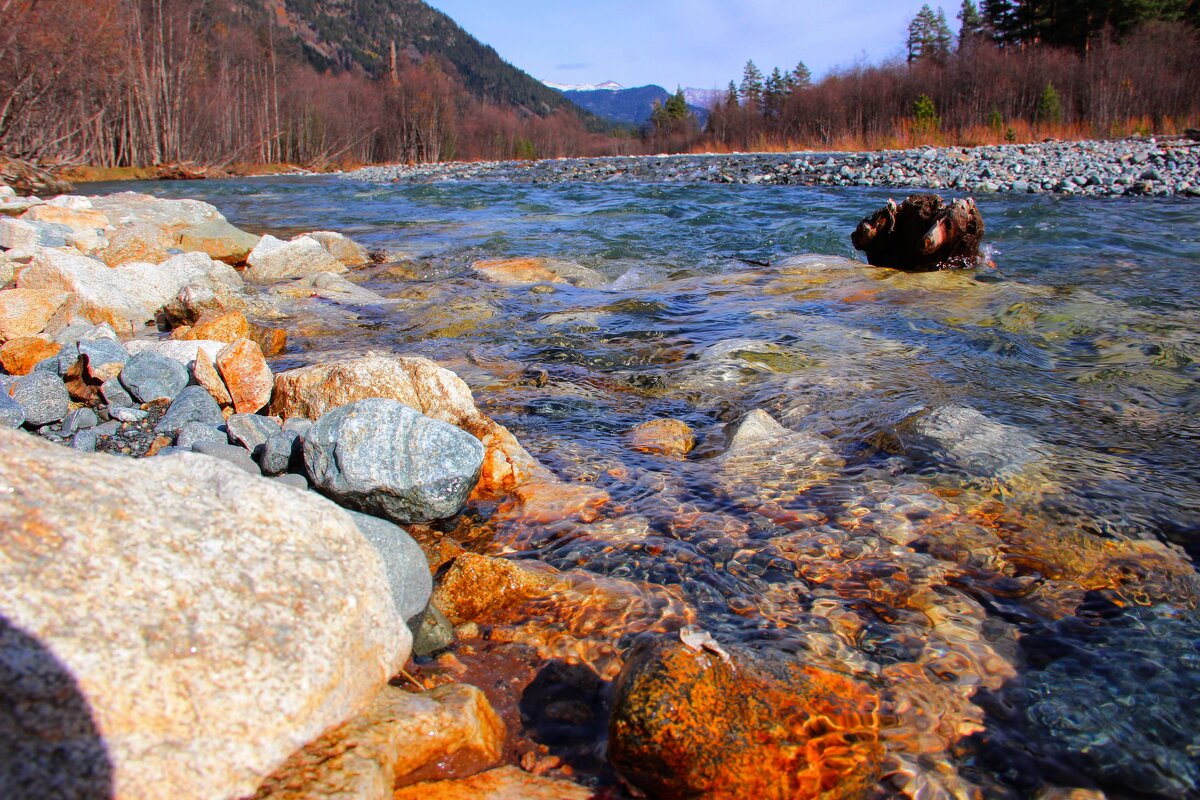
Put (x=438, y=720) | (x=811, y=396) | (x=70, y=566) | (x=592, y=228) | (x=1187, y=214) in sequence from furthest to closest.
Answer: (x=592, y=228) → (x=1187, y=214) → (x=811, y=396) → (x=438, y=720) → (x=70, y=566)

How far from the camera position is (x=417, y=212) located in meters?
12.6

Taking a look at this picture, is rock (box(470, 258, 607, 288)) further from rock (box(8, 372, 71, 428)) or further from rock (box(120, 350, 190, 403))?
rock (box(8, 372, 71, 428))

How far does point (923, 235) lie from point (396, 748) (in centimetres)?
629

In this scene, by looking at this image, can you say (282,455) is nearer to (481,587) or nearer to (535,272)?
(481,587)

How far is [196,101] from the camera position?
3266cm

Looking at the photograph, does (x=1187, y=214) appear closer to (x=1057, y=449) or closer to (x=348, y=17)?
(x=1057, y=449)

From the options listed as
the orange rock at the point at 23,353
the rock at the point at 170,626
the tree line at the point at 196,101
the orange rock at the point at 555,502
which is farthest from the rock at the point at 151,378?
the tree line at the point at 196,101

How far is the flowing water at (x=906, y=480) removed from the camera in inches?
58.0

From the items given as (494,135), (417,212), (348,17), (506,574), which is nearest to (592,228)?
(417,212)

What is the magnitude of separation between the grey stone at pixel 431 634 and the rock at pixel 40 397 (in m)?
1.86

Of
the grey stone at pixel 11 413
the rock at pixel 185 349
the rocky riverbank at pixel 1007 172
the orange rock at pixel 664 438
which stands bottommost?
the orange rock at pixel 664 438

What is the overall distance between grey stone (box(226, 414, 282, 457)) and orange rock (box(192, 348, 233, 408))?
536 millimetres

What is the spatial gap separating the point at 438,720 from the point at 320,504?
44 centimetres

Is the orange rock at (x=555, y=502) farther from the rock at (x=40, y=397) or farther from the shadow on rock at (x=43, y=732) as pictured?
the rock at (x=40, y=397)
